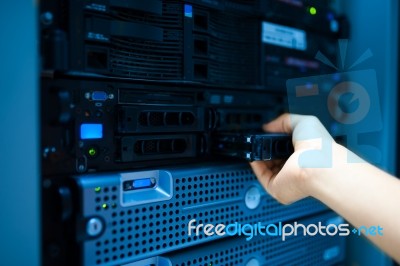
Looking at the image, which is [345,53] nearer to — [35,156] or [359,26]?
[359,26]

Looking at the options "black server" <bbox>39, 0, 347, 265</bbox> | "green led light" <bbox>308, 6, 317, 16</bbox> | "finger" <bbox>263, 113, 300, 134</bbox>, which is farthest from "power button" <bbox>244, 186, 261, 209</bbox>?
"green led light" <bbox>308, 6, 317, 16</bbox>

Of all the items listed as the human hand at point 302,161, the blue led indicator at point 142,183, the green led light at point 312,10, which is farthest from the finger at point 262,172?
the green led light at point 312,10

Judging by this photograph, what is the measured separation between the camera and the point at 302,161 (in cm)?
65

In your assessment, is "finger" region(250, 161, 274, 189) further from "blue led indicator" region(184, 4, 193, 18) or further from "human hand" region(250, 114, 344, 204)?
"blue led indicator" region(184, 4, 193, 18)

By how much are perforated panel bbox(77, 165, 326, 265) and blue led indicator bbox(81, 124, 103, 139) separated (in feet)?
0.23

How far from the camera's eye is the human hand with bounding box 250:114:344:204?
64 centimetres

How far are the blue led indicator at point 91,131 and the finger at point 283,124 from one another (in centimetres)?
41

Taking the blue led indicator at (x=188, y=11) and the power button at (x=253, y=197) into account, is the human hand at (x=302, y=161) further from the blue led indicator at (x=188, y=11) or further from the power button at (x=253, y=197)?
the blue led indicator at (x=188, y=11)

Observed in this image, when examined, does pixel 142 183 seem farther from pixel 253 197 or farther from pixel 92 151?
pixel 253 197

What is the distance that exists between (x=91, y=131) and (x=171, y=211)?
208 millimetres

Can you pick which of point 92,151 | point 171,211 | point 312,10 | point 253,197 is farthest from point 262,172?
point 312,10

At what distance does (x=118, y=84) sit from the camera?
2.03 ft

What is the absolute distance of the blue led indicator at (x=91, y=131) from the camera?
0.58 metres

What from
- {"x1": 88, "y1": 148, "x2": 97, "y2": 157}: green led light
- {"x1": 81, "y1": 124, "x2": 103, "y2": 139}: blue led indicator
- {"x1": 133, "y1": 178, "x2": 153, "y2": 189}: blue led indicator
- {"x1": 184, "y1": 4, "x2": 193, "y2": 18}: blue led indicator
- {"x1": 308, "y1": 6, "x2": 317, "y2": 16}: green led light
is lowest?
A: {"x1": 133, "y1": 178, "x2": 153, "y2": 189}: blue led indicator
